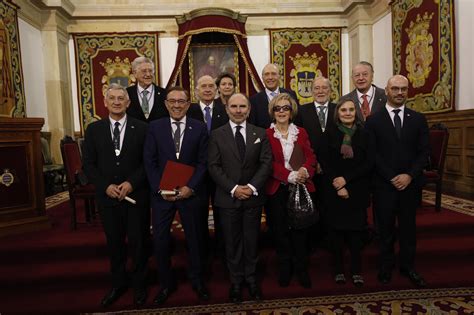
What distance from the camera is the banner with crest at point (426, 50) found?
5.02 meters

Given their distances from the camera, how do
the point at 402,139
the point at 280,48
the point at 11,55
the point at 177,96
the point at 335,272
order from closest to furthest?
the point at 177,96, the point at 402,139, the point at 335,272, the point at 11,55, the point at 280,48

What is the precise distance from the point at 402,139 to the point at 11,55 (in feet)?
21.2

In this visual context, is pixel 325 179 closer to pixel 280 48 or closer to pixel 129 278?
pixel 129 278

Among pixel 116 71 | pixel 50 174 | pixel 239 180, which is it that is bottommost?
pixel 50 174

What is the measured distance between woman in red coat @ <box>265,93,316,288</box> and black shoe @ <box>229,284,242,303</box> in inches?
15.7

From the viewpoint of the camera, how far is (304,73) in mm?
7980

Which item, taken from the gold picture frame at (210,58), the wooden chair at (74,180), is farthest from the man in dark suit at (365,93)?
the gold picture frame at (210,58)

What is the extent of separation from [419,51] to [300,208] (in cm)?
450

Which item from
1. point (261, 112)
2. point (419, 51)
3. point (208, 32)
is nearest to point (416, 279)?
point (261, 112)

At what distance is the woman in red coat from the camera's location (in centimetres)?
252

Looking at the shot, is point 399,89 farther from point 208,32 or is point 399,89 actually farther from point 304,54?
point 208,32

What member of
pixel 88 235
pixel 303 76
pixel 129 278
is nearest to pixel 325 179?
pixel 129 278

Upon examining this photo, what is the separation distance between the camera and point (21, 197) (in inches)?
143

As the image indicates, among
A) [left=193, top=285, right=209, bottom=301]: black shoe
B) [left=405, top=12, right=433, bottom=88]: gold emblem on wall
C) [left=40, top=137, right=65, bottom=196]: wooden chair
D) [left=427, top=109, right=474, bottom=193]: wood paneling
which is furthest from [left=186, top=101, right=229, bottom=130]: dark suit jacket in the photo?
[left=40, top=137, right=65, bottom=196]: wooden chair
